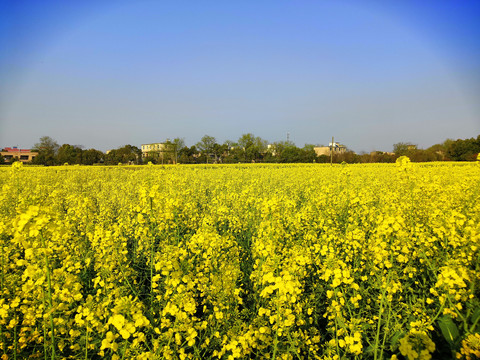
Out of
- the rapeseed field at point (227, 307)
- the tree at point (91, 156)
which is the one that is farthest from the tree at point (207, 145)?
the rapeseed field at point (227, 307)

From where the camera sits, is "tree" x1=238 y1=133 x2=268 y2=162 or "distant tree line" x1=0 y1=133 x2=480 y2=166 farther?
"tree" x1=238 y1=133 x2=268 y2=162

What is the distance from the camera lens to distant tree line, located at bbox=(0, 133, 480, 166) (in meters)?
42.1

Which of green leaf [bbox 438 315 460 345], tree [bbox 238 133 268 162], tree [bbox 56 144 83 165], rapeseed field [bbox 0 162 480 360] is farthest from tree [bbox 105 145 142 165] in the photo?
green leaf [bbox 438 315 460 345]

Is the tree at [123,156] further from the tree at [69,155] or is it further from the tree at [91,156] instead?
the tree at [69,155]

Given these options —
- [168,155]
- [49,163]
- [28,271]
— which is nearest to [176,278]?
[28,271]

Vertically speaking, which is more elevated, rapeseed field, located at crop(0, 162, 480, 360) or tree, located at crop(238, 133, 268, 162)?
tree, located at crop(238, 133, 268, 162)

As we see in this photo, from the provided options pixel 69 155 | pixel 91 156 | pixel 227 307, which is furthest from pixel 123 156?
pixel 227 307

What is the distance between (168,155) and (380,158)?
166 ft

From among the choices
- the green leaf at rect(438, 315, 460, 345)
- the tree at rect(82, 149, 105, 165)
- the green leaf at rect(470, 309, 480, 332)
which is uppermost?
the tree at rect(82, 149, 105, 165)

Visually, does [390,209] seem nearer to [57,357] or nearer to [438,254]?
[438,254]

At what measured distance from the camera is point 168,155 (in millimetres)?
69125

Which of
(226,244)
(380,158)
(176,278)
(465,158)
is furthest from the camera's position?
(380,158)

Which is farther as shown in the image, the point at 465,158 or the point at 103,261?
the point at 465,158

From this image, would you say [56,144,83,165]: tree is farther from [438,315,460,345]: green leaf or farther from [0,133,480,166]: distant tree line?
[438,315,460,345]: green leaf
